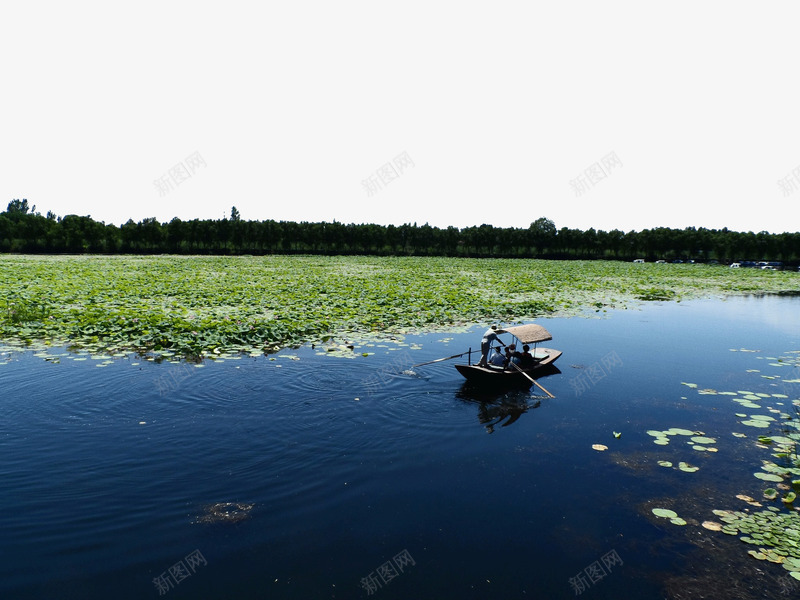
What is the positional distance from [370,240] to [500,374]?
66.5 metres

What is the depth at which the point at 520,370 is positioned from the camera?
34.5ft

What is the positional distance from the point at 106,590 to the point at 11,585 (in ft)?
2.81

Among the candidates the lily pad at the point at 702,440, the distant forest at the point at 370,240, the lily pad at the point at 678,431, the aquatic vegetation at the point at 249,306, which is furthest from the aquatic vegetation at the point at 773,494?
the distant forest at the point at 370,240

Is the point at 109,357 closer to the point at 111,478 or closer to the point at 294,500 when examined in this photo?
the point at 111,478

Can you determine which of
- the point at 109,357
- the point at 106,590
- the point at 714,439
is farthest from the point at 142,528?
the point at 714,439

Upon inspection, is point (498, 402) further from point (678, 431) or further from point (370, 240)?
point (370, 240)

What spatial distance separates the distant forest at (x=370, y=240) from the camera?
61572 millimetres

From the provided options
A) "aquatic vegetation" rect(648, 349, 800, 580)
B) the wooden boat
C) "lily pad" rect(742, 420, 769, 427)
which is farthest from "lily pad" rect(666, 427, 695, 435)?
the wooden boat

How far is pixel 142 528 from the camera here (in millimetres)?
5125

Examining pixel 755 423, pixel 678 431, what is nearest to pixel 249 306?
pixel 678 431

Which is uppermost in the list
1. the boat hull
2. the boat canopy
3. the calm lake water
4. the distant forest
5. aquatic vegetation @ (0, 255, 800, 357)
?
the distant forest

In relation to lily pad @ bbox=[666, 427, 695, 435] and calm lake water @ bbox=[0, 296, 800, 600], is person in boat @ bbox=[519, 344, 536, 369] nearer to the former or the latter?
calm lake water @ bbox=[0, 296, 800, 600]

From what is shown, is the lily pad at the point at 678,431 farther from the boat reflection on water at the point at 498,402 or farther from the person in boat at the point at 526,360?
the person in boat at the point at 526,360

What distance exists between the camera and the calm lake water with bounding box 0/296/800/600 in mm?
4559
